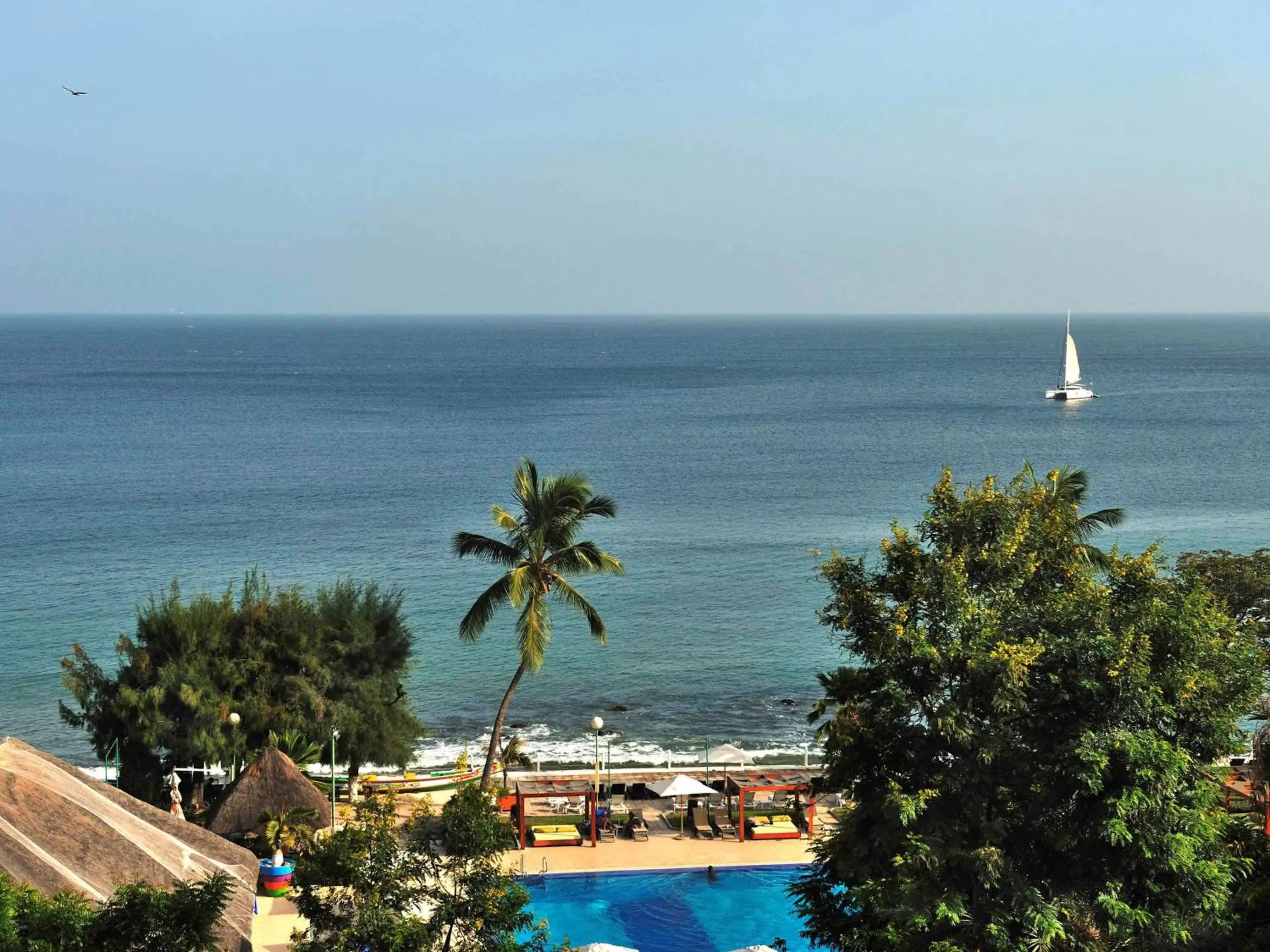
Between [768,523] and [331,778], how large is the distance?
4648 cm

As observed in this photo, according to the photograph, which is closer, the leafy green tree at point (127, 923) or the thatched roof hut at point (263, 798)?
the leafy green tree at point (127, 923)

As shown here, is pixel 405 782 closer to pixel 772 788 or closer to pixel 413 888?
pixel 772 788

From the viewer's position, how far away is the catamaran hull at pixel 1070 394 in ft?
461

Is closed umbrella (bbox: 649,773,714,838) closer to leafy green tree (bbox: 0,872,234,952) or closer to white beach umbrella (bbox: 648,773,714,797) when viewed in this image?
white beach umbrella (bbox: 648,773,714,797)

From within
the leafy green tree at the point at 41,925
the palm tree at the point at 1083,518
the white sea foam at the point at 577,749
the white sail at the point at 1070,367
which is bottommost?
the white sea foam at the point at 577,749

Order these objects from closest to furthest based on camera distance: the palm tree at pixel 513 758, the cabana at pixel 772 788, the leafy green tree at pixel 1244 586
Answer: the cabana at pixel 772 788 < the leafy green tree at pixel 1244 586 < the palm tree at pixel 513 758

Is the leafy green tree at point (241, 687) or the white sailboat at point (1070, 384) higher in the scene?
the white sailboat at point (1070, 384)

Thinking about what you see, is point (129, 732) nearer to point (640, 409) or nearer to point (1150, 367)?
point (640, 409)

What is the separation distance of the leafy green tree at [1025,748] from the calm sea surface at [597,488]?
21.6m

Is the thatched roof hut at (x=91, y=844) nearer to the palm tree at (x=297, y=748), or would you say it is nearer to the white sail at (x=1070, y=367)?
the palm tree at (x=297, y=748)

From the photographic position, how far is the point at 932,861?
1293 centimetres

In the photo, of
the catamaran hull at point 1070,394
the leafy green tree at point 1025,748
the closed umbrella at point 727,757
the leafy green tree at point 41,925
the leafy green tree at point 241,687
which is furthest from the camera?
the catamaran hull at point 1070,394

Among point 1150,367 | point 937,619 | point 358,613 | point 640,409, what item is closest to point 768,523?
point 358,613

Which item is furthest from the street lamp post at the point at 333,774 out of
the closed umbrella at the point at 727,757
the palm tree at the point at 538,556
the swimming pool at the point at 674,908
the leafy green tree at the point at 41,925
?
the leafy green tree at the point at 41,925
